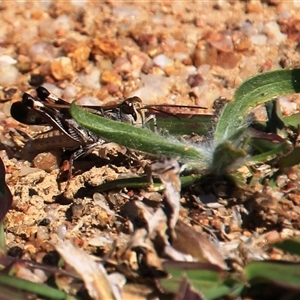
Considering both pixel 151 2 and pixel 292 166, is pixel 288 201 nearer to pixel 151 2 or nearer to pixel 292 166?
pixel 292 166

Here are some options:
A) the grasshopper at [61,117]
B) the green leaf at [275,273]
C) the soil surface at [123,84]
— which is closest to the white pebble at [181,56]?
the soil surface at [123,84]

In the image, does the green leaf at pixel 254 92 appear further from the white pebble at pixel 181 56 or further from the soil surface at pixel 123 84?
the white pebble at pixel 181 56

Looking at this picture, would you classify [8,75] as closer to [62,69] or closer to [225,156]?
[62,69]

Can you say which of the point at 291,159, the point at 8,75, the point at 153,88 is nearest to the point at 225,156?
the point at 291,159

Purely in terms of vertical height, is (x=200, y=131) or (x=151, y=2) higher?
(x=151, y=2)

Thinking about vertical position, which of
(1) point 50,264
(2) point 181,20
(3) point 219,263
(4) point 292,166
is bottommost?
(1) point 50,264

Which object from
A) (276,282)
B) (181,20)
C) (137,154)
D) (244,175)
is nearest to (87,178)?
(137,154)

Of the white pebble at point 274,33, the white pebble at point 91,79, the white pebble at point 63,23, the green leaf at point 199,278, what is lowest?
the green leaf at point 199,278

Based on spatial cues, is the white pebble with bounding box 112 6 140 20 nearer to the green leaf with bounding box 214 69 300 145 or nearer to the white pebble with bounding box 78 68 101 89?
the white pebble with bounding box 78 68 101 89
